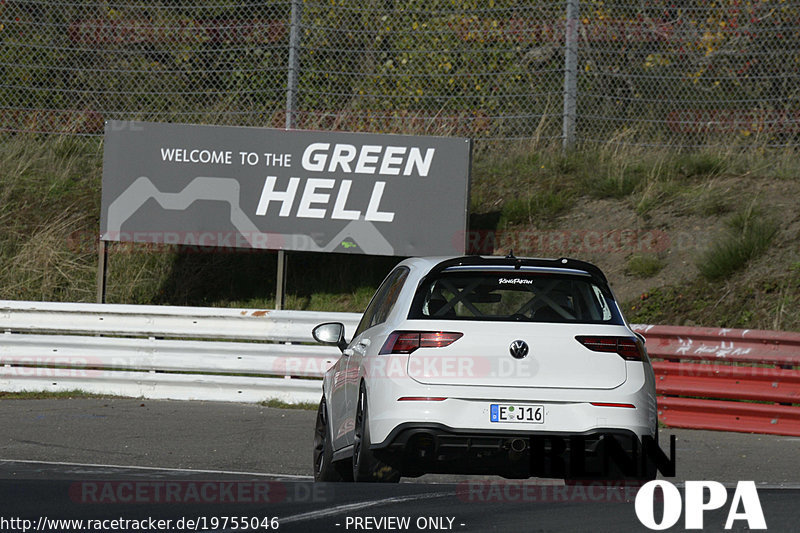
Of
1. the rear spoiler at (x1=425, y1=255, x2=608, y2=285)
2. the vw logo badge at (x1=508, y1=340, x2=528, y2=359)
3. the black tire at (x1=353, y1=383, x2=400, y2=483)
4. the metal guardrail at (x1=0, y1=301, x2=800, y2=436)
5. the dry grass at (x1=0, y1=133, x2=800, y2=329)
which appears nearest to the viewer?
the vw logo badge at (x1=508, y1=340, x2=528, y2=359)

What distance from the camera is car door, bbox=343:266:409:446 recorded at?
7917 mm

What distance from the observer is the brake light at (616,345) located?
7.35 metres

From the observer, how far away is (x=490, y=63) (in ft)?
70.5

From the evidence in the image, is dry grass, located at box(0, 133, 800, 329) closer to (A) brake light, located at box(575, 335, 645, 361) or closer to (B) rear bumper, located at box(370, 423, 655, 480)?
(A) brake light, located at box(575, 335, 645, 361)

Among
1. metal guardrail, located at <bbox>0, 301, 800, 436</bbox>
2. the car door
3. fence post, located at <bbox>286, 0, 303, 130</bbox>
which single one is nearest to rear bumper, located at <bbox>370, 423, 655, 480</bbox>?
the car door

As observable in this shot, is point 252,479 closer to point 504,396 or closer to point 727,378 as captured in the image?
point 504,396

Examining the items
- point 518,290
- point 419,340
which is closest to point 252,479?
point 419,340

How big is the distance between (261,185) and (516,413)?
1098 cm

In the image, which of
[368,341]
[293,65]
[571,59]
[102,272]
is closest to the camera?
[368,341]

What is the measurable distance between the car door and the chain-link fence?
11.5 m

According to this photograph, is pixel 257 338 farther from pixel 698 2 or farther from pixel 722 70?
pixel 698 2

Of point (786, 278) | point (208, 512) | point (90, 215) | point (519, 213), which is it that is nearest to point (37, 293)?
point (90, 215)

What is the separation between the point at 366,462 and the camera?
7.54 m

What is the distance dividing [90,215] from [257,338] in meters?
7.13
